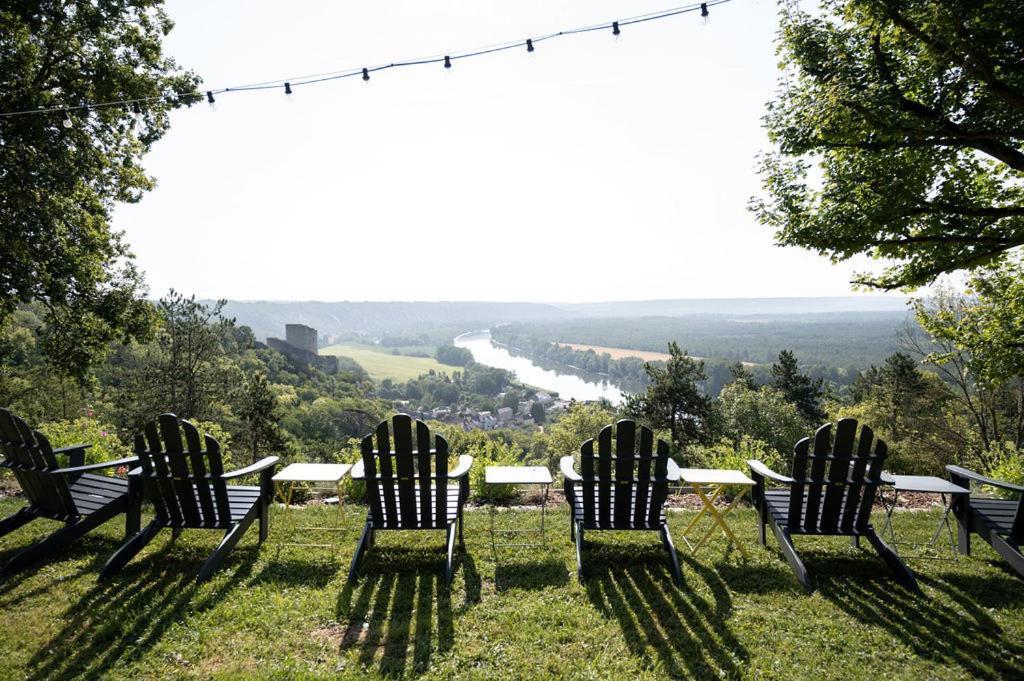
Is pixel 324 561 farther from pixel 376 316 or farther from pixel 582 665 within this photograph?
pixel 376 316

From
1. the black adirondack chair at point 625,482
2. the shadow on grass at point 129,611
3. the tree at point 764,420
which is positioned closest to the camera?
the shadow on grass at point 129,611

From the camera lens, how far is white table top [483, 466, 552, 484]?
4.17m

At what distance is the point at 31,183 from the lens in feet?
24.9

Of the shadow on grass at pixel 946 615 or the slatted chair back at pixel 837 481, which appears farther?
the slatted chair back at pixel 837 481

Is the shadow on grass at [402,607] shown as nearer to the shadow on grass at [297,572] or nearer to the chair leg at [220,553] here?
the shadow on grass at [297,572]

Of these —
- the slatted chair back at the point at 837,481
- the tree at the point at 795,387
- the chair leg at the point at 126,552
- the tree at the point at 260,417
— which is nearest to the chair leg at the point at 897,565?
the slatted chair back at the point at 837,481

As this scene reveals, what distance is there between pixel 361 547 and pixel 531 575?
1.22 metres

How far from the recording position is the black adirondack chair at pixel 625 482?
3734mm

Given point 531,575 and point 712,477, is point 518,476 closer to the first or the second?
point 531,575

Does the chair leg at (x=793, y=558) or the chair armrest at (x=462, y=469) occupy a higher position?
the chair armrest at (x=462, y=469)

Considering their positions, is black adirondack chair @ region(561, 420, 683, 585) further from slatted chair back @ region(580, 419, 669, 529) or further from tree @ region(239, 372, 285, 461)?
tree @ region(239, 372, 285, 461)

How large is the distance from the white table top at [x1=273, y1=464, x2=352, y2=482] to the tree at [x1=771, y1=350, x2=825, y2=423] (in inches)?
1201

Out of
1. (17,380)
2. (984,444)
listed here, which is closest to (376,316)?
(17,380)

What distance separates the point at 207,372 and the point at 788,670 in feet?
63.2
